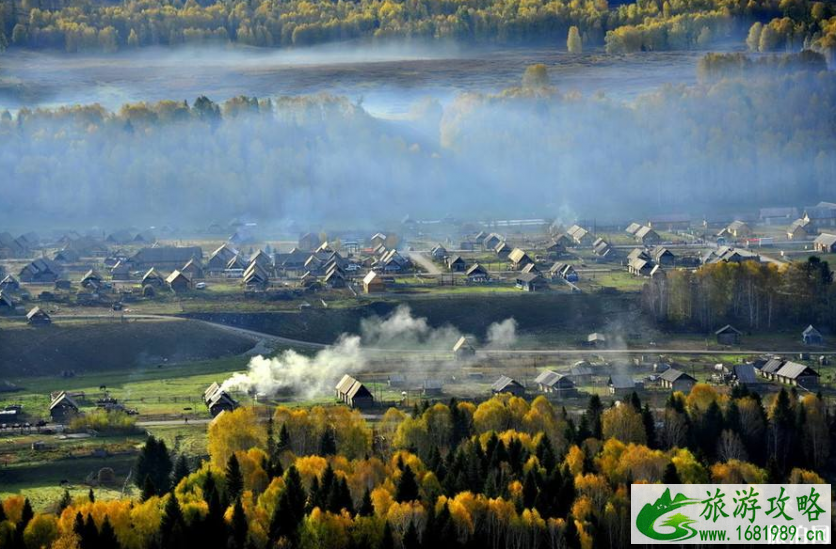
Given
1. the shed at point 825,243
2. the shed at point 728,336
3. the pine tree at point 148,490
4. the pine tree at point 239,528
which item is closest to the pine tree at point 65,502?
the pine tree at point 148,490

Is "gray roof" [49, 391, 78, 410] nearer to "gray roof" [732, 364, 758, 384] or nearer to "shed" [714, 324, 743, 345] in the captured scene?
"gray roof" [732, 364, 758, 384]

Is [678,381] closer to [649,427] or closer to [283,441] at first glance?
[649,427]

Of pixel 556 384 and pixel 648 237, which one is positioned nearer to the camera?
pixel 556 384

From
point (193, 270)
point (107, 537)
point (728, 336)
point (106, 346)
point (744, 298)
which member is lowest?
point (728, 336)

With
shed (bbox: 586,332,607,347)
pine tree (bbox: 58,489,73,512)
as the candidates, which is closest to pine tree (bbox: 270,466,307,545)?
pine tree (bbox: 58,489,73,512)

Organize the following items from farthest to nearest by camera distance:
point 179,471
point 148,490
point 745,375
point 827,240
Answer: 1. point 827,240
2. point 745,375
3. point 179,471
4. point 148,490

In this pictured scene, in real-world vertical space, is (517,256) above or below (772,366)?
below

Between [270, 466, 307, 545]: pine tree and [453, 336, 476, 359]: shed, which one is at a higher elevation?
[270, 466, 307, 545]: pine tree

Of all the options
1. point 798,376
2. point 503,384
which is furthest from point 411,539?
point 798,376
